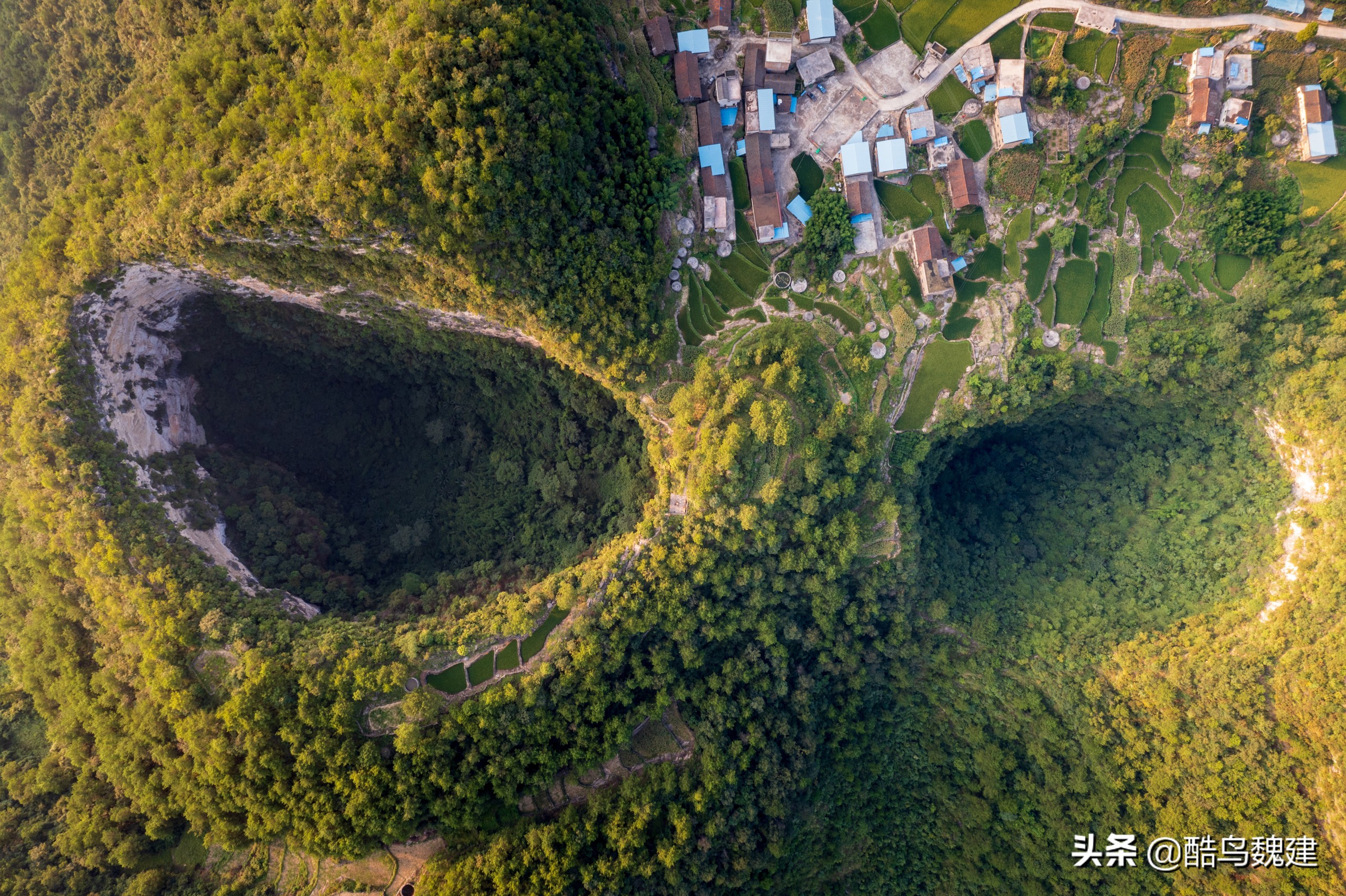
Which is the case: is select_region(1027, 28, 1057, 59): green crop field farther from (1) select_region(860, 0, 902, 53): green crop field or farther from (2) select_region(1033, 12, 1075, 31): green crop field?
(1) select_region(860, 0, 902, 53): green crop field

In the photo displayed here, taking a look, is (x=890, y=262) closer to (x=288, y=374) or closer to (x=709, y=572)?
(x=709, y=572)

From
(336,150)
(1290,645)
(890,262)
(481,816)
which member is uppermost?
(336,150)

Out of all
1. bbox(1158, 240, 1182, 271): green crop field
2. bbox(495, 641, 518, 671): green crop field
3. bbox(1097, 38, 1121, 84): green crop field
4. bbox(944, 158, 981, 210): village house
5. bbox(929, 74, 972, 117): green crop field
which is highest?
bbox(1097, 38, 1121, 84): green crop field

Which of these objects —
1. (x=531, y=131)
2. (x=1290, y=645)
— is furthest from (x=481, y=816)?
(x=1290, y=645)

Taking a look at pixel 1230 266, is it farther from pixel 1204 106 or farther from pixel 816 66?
pixel 816 66

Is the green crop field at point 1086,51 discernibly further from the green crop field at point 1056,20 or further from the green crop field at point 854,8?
the green crop field at point 854,8

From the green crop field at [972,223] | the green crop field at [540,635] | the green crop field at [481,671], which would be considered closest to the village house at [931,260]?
the green crop field at [972,223]

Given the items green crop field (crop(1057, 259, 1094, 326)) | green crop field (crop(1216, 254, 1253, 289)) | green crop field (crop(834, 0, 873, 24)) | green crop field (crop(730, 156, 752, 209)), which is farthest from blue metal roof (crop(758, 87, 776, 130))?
green crop field (crop(1216, 254, 1253, 289))
